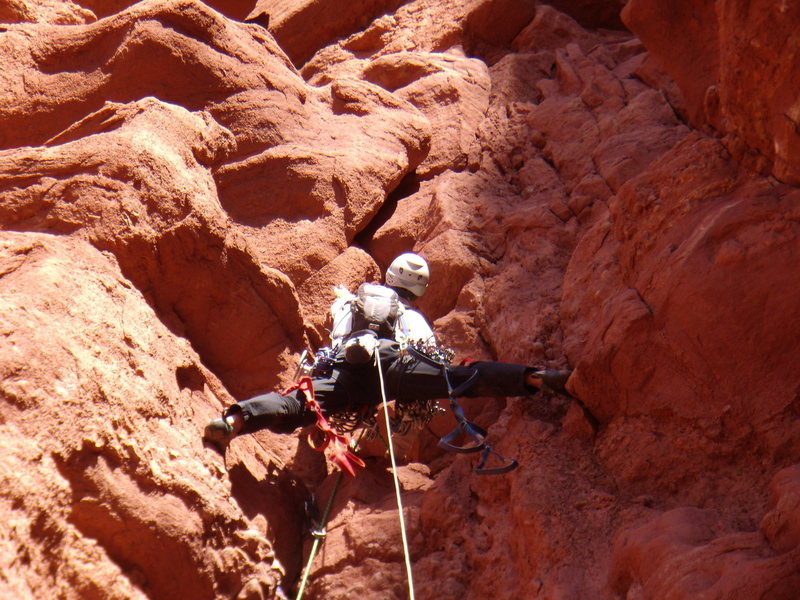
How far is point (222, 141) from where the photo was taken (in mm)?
6617

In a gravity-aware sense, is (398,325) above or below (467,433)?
above

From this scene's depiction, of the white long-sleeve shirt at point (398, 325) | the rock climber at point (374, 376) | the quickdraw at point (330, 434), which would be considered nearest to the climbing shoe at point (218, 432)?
the rock climber at point (374, 376)

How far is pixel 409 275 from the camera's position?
19.6 feet

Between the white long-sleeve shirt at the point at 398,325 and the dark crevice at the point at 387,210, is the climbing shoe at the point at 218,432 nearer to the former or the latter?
the white long-sleeve shirt at the point at 398,325

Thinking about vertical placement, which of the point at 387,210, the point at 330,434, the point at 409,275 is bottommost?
the point at 330,434

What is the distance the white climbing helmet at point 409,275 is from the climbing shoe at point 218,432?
67.6 inches

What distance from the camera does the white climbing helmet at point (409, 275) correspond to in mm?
5977

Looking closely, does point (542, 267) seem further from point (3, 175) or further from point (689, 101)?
point (3, 175)

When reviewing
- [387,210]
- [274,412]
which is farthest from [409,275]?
[387,210]

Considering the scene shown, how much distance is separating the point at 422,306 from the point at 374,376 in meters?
1.62

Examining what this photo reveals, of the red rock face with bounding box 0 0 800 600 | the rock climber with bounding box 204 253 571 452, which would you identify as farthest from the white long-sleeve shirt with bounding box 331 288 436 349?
the red rock face with bounding box 0 0 800 600

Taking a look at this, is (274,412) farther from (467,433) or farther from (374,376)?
(467,433)

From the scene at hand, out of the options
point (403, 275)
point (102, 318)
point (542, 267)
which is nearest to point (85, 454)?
point (102, 318)

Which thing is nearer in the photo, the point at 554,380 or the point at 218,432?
the point at 218,432
